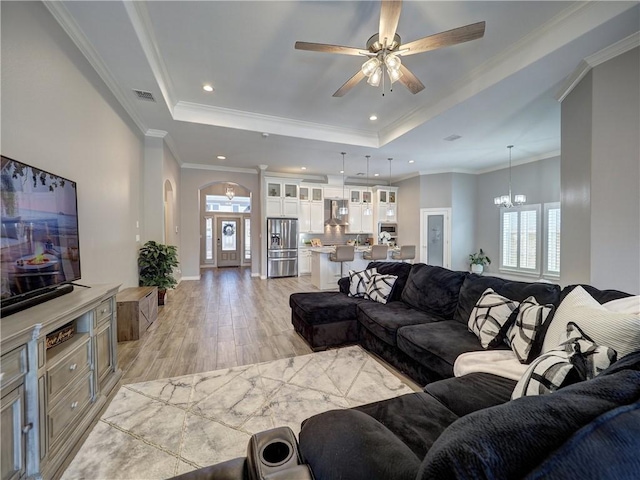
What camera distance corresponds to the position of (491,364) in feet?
5.49

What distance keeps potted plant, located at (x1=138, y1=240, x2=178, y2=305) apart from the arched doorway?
5847 mm

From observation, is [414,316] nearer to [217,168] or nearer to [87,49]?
[87,49]

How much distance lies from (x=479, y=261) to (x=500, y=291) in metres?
6.07

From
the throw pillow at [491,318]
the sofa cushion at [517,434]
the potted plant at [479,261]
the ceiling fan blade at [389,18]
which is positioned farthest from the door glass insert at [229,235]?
the sofa cushion at [517,434]

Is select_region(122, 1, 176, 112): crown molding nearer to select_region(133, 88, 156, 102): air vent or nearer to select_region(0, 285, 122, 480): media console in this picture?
select_region(133, 88, 156, 102): air vent

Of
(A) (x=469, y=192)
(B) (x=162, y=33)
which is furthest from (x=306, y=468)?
(A) (x=469, y=192)

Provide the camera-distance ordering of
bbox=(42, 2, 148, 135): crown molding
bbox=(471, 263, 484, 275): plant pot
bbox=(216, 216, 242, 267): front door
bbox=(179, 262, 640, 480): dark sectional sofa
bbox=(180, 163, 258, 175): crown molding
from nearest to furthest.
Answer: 1. bbox=(179, 262, 640, 480): dark sectional sofa
2. bbox=(42, 2, 148, 135): crown molding
3. bbox=(180, 163, 258, 175): crown molding
4. bbox=(471, 263, 484, 275): plant pot
5. bbox=(216, 216, 242, 267): front door

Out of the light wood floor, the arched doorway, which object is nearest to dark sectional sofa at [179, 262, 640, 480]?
the light wood floor

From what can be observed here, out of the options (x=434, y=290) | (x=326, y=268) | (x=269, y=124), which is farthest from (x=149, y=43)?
(x=326, y=268)

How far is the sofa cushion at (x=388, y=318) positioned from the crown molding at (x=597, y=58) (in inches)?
118

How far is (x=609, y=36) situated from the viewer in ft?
7.89

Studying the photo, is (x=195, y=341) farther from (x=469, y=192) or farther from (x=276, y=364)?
(x=469, y=192)

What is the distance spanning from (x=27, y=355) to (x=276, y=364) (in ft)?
5.84

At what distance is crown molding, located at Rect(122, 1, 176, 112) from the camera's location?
2328mm
